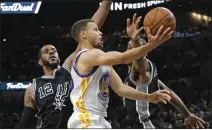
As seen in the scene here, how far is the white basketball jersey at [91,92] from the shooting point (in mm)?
3170

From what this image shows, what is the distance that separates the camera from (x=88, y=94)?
319cm

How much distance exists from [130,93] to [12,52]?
11147 mm

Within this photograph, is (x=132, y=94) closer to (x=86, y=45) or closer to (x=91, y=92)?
(x=91, y=92)

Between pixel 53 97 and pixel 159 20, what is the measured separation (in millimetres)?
1420

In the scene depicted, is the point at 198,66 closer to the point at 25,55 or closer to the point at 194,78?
the point at 194,78

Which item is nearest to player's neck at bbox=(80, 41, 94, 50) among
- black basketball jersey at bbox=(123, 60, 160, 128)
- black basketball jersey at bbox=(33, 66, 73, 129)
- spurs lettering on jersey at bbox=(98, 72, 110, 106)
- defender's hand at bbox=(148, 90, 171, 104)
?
spurs lettering on jersey at bbox=(98, 72, 110, 106)

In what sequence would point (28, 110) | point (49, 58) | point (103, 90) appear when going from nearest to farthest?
point (103, 90)
point (28, 110)
point (49, 58)

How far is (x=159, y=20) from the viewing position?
3.45m

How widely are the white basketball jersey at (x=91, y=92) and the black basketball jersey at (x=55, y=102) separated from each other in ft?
3.25

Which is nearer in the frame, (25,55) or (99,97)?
(99,97)

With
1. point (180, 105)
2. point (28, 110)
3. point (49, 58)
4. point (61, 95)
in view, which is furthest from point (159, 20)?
point (28, 110)

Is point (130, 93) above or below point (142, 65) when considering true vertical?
below

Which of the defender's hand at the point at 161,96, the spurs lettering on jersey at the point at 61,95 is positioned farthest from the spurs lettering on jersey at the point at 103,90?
the spurs lettering on jersey at the point at 61,95

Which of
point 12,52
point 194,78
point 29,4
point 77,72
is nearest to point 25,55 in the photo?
point 12,52
